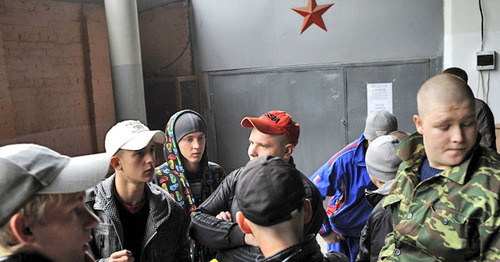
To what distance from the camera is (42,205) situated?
1136 mm

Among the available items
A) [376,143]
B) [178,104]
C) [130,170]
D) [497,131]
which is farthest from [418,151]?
[178,104]

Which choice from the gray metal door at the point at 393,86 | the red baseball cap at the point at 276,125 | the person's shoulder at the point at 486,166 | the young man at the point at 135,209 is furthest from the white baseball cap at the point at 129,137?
the gray metal door at the point at 393,86

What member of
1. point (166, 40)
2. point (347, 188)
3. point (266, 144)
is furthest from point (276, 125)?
point (166, 40)

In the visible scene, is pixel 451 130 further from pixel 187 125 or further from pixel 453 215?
pixel 187 125

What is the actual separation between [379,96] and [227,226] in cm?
402

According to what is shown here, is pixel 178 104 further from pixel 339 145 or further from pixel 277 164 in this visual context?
pixel 277 164

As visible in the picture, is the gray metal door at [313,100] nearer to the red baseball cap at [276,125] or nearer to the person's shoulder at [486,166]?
the red baseball cap at [276,125]

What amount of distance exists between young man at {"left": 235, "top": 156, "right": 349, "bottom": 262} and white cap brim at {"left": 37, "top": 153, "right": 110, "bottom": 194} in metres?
0.45

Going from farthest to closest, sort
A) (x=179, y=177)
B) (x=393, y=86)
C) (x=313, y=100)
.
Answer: (x=313, y=100) < (x=393, y=86) < (x=179, y=177)

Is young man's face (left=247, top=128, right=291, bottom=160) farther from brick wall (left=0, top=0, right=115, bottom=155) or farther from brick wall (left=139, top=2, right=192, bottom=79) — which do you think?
brick wall (left=139, top=2, right=192, bottom=79)

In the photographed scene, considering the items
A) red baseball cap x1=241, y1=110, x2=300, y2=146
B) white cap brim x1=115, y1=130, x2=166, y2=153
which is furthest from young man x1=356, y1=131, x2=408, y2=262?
white cap brim x1=115, y1=130, x2=166, y2=153

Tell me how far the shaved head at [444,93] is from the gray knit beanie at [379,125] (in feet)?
5.02

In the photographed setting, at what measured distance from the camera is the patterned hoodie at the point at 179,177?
8.86 feet

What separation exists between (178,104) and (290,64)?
1.83m
